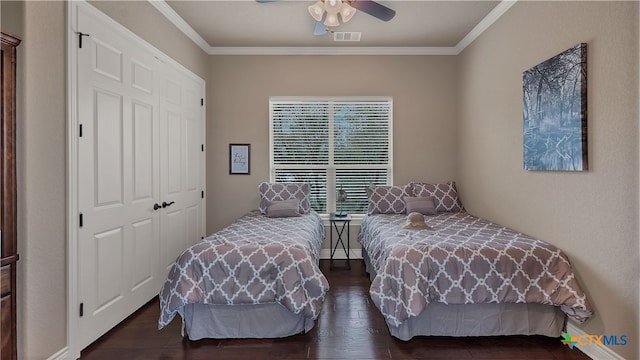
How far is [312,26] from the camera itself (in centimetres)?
365

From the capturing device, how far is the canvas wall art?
2.21 meters

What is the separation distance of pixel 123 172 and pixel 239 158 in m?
1.89

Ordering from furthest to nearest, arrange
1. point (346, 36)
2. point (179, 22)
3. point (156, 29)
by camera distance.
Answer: point (346, 36) → point (179, 22) → point (156, 29)

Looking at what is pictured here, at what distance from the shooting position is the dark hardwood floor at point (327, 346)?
2.19 metres

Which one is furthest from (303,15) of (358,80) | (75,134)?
(75,134)

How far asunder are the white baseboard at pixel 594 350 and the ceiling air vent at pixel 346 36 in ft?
11.2

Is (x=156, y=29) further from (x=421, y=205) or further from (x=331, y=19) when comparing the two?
(x=421, y=205)

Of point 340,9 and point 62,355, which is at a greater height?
point 340,9

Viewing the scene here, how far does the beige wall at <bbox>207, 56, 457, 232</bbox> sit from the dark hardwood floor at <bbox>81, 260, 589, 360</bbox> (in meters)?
2.10

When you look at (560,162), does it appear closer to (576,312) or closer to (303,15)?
(576,312)

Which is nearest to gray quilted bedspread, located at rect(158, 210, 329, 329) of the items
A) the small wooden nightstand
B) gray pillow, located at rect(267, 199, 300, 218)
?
gray pillow, located at rect(267, 199, 300, 218)

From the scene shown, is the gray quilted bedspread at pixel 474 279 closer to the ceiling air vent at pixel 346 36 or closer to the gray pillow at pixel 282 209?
the gray pillow at pixel 282 209


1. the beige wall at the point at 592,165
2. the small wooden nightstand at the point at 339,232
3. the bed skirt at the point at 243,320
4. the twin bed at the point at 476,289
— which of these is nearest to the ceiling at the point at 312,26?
the beige wall at the point at 592,165

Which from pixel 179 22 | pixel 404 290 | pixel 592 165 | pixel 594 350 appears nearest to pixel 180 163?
pixel 179 22
